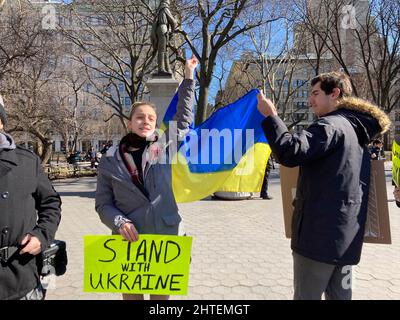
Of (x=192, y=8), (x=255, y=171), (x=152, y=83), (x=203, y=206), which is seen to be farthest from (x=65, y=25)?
(x=255, y=171)

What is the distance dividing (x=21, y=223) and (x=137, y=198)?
724 millimetres

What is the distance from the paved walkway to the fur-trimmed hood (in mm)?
2184

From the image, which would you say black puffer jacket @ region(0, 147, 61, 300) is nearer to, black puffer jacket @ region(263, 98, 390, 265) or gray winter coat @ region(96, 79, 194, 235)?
gray winter coat @ region(96, 79, 194, 235)

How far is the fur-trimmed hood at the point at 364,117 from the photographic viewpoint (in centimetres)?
198

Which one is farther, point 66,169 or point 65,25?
point 66,169

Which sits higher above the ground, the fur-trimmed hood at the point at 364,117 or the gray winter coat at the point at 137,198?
the fur-trimmed hood at the point at 364,117

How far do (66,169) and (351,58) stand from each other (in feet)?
66.2

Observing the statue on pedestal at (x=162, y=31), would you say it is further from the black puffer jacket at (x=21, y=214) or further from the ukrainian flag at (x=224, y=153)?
the black puffer jacket at (x=21, y=214)

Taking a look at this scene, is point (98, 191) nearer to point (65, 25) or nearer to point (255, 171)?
point (255, 171)

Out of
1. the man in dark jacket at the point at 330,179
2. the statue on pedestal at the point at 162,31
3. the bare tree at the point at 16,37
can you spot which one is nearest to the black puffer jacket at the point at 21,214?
the man in dark jacket at the point at 330,179

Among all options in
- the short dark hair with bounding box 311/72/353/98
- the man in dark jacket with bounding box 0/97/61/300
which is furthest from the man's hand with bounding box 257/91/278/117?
the man in dark jacket with bounding box 0/97/61/300
